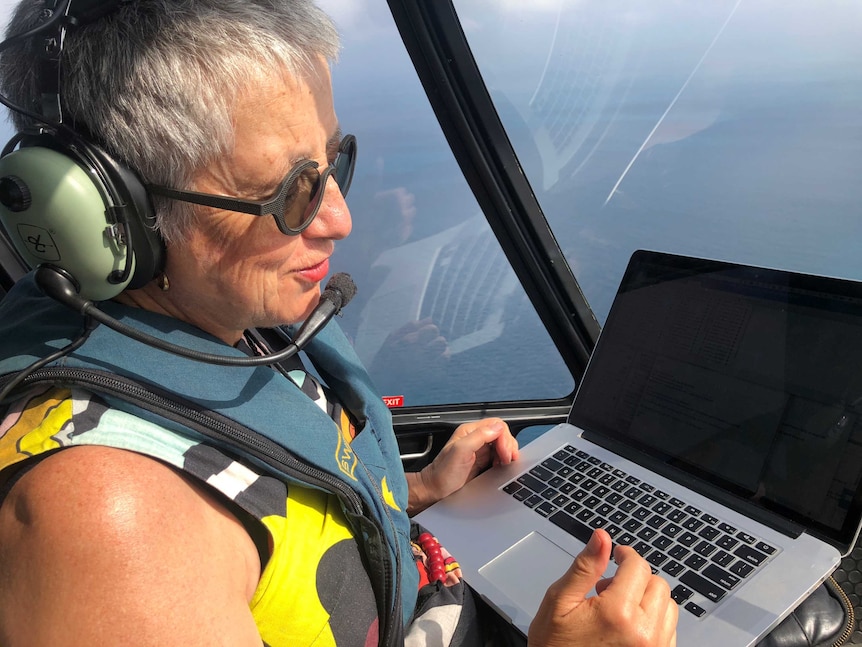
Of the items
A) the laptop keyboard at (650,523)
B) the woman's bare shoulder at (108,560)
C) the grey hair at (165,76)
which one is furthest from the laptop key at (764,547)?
the grey hair at (165,76)

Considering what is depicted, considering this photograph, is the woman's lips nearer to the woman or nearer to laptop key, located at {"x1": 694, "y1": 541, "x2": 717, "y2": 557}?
the woman

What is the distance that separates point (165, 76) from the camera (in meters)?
0.71

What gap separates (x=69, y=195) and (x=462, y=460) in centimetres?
83

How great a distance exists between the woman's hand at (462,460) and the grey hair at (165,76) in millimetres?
730

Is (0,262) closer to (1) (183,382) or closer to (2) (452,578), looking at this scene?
(1) (183,382)

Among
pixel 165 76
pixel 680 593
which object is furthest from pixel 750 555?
pixel 165 76

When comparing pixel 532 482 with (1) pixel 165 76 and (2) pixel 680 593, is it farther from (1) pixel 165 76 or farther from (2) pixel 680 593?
(1) pixel 165 76

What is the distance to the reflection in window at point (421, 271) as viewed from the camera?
169 cm

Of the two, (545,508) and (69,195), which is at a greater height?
(69,195)

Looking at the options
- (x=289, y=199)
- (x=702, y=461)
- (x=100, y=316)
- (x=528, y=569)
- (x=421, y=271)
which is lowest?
(x=528, y=569)

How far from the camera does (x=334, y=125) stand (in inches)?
35.4

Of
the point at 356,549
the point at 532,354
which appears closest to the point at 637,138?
the point at 532,354

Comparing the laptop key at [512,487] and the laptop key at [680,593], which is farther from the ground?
the laptop key at [680,593]

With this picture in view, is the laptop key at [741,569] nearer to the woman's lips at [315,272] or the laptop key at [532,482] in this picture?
the laptop key at [532,482]
